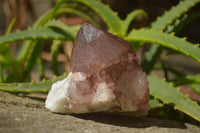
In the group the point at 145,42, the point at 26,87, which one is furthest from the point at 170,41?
the point at 26,87

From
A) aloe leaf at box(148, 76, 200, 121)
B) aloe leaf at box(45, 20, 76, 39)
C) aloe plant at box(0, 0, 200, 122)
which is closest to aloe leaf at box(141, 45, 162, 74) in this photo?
aloe plant at box(0, 0, 200, 122)

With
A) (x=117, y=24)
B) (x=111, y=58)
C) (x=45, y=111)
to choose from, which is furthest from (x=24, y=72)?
(x=111, y=58)

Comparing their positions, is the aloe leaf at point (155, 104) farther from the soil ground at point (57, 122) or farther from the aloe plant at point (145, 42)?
the soil ground at point (57, 122)

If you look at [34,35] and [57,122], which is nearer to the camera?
[57,122]

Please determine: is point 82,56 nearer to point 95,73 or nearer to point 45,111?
point 95,73

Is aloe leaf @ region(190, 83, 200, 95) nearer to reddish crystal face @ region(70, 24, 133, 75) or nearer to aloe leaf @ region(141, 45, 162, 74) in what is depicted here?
aloe leaf @ region(141, 45, 162, 74)

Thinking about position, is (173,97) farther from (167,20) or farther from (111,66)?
(167,20)
